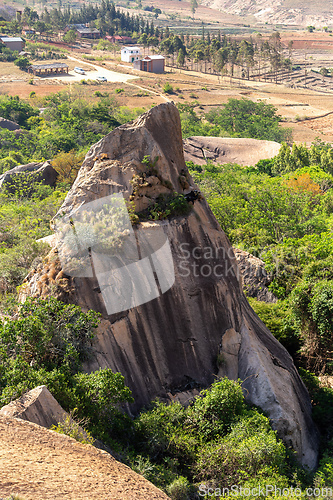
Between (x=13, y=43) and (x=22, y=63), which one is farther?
(x=13, y=43)

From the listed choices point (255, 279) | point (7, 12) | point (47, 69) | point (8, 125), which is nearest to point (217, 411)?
point (255, 279)

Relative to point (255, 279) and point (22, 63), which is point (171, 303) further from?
point (22, 63)

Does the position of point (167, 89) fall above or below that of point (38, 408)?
above

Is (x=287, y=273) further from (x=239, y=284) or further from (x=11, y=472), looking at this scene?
(x=11, y=472)

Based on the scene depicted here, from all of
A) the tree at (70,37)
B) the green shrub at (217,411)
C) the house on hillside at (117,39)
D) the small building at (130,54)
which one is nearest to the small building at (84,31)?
the house on hillside at (117,39)

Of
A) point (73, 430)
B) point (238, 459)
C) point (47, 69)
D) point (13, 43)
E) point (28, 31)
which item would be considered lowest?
point (238, 459)

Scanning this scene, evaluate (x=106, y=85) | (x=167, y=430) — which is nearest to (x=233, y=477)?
(x=167, y=430)

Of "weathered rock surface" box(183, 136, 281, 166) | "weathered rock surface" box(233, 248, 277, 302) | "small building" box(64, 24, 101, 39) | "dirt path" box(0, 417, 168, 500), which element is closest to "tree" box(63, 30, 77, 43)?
"small building" box(64, 24, 101, 39)
